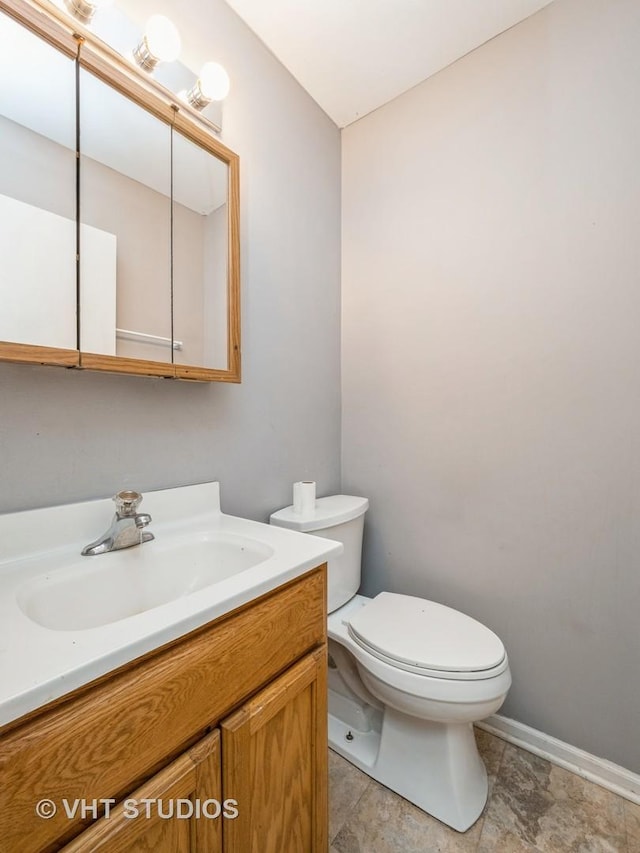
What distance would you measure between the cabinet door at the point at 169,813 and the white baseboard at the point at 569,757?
43.2 inches

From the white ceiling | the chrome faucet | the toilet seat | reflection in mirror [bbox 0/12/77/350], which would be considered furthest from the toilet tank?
the white ceiling

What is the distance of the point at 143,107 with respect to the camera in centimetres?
93

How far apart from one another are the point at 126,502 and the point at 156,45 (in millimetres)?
1105

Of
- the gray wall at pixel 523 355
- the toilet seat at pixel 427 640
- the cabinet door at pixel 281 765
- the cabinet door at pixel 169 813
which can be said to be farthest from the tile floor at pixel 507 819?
the cabinet door at pixel 169 813

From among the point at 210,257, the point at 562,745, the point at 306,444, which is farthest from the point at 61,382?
the point at 562,745

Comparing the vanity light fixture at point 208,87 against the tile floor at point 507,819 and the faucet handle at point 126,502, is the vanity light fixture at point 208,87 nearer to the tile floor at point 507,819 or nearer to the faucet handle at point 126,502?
the faucet handle at point 126,502

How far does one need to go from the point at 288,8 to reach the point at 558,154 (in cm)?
97

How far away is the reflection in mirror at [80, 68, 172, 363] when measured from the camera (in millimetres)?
841

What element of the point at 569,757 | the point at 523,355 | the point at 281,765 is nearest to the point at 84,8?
the point at 523,355

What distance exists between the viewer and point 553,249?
1.20m

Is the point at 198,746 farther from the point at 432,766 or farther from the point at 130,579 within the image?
the point at 432,766

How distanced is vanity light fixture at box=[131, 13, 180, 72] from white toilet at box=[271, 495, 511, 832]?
4.17 ft

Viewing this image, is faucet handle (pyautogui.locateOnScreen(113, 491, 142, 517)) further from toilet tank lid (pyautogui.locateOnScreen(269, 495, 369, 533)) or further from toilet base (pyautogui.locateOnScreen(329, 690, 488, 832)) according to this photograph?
toilet base (pyautogui.locateOnScreen(329, 690, 488, 832))

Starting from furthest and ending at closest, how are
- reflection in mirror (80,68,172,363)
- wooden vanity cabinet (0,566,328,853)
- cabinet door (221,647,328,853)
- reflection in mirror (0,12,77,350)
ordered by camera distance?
1. reflection in mirror (80,68,172,363)
2. reflection in mirror (0,12,77,350)
3. cabinet door (221,647,328,853)
4. wooden vanity cabinet (0,566,328,853)
